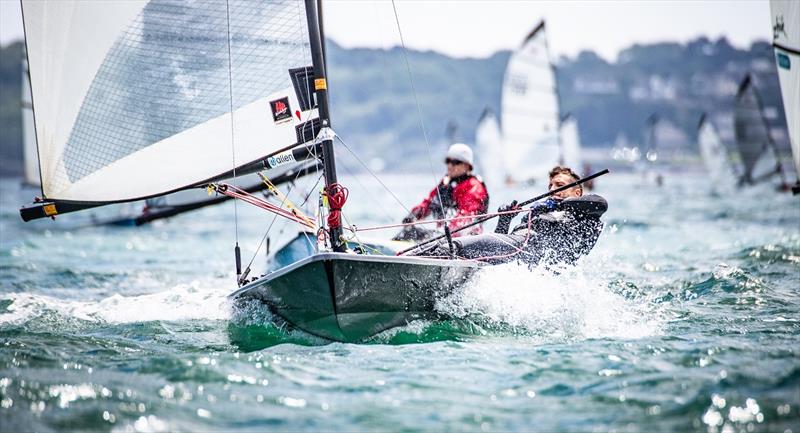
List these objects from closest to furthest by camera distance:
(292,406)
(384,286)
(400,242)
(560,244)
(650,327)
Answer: (292,406) < (384,286) < (650,327) < (560,244) < (400,242)

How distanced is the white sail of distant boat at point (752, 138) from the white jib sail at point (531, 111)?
8.77 meters

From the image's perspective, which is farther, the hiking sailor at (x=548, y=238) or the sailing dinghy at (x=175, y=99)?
the hiking sailor at (x=548, y=238)

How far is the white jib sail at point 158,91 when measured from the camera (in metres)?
5.99

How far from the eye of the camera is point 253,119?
6.14 metres

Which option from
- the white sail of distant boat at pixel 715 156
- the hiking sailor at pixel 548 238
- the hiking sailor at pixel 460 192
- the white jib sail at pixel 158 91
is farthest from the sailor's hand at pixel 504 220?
the white sail of distant boat at pixel 715 156

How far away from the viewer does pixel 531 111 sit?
24.8 metres

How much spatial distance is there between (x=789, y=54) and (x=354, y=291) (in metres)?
6.78

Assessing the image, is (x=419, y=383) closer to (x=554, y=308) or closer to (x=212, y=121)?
(x=554, y=308)

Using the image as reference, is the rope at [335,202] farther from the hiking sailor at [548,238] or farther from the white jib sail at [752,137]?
the white jib sail at [752,137]

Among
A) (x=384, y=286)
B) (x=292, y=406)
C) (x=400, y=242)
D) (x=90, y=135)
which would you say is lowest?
(x=292, y=406)

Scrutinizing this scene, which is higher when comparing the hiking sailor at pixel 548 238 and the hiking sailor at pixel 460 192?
the hiking sailor at pixel 460 192

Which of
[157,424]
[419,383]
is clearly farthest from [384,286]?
[157,424]

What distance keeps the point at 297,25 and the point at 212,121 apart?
1059mm

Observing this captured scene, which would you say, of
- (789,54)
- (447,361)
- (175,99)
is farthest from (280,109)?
(789,54)
